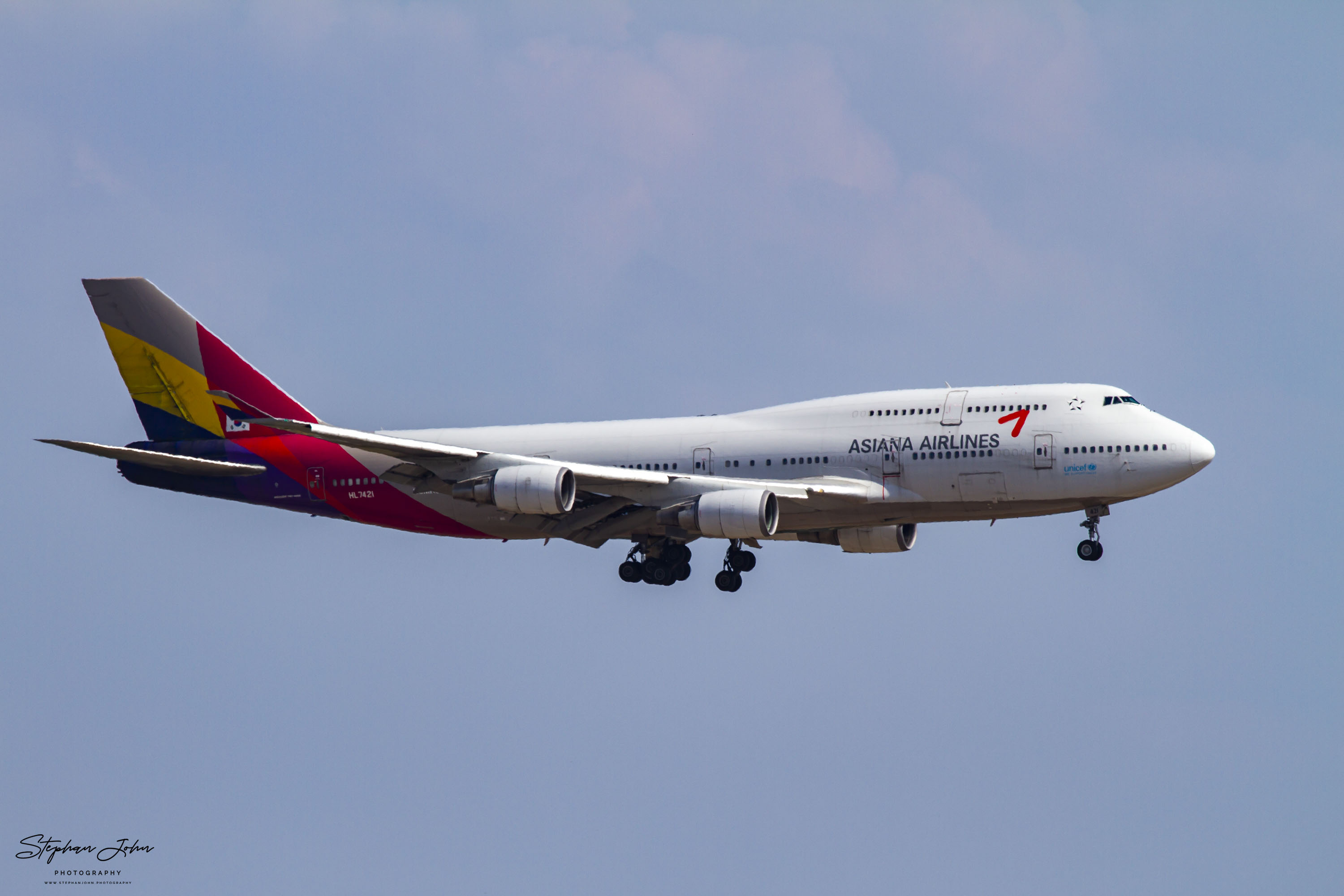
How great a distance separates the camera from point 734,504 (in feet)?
149

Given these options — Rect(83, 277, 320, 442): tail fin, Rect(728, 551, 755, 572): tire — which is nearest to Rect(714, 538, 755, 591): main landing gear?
Rect(728, 551, 755, 572): tire

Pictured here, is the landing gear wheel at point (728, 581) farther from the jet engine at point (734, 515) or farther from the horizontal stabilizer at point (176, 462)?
the horizontal stabilizer at point (176, 462)

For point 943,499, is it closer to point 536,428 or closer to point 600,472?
point 600,472

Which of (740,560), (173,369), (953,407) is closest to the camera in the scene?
(953,407)

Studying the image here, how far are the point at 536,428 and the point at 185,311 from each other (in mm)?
13250

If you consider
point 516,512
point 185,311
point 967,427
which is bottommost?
point 516,512

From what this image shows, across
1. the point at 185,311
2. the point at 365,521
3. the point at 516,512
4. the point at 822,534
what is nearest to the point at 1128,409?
the point at 822,534

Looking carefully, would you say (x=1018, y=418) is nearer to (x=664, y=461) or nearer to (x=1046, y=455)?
(x=1046, y=455)

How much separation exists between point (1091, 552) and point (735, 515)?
10.7m

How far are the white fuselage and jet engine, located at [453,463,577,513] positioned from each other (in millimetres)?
4065

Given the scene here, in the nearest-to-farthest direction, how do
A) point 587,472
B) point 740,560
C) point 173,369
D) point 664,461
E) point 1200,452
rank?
point 1200,452
point 587,472
point 664,461
point 740,560
point 173,369

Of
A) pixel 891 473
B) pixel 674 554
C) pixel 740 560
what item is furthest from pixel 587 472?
pixel 891 473

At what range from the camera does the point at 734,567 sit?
53094 mm

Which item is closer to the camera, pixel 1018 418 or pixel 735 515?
pixel 735 515
